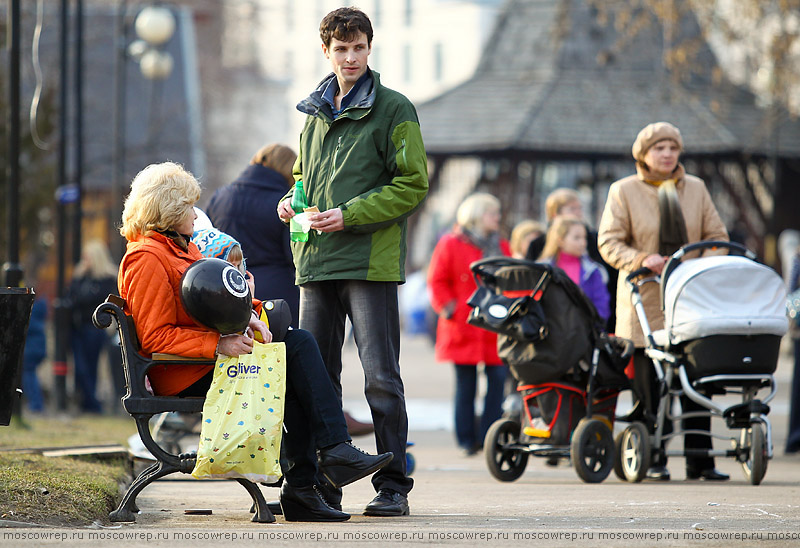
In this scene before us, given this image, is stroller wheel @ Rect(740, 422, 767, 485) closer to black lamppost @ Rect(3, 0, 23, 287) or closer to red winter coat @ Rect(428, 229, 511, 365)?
red winter coat @ Rect(428, 229, 511, 365)

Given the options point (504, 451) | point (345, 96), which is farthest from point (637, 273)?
point (345, 96)

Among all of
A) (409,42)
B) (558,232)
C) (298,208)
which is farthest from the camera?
(409,42)

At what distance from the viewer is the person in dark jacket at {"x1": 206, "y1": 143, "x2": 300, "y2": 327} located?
26.8 ft

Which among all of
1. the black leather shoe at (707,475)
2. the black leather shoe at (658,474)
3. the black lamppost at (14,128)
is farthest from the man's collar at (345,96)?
the black lamppost at (14,128)

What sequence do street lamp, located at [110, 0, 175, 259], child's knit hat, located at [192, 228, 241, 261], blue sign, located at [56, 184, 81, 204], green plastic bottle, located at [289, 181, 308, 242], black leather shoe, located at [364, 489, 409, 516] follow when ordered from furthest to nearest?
street lamp, located at [110, 0, 175, 259] → blue sign, located at [56, 184, 81, 204] → child's knit hat, located at [192, 228, 241, 261] → green plastic bottle, located at [289, 181, 308, 242] → black leather shoe, located at [364, 489, 409, 516]

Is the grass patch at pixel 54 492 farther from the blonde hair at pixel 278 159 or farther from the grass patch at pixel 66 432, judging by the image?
the blonde hair at pixel 278 159

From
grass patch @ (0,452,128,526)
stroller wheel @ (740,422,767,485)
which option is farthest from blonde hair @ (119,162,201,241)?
stroller wheel @ (740,422,767,485)

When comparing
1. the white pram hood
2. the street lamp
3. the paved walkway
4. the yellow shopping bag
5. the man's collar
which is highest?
the street lamp

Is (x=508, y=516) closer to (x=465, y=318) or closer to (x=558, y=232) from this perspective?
(x=558, y=232)

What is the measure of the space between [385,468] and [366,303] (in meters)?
0.71

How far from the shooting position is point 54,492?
618cm

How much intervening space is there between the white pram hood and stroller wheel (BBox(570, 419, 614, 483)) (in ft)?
2.22

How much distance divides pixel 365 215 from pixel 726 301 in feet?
8.71

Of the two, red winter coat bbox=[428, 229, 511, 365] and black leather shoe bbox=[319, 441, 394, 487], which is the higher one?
red winter coat bbox=[428, 229, 511, 365]
